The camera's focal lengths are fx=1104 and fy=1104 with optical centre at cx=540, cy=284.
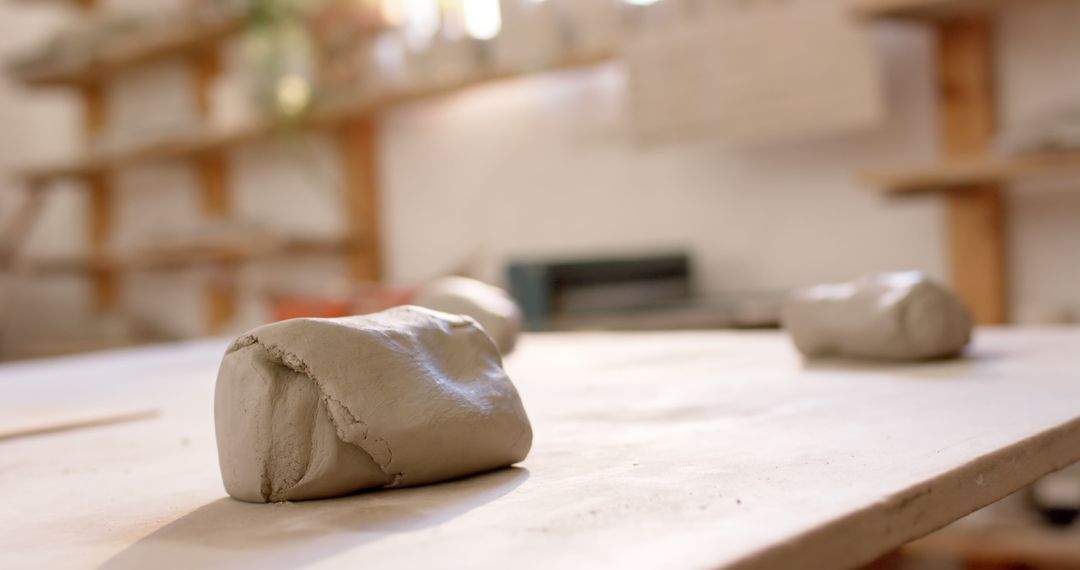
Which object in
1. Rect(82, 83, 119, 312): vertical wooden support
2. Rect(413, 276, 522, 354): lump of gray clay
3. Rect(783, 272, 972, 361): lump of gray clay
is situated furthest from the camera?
Rect(82, 83, 119, 312): vertical wooden support

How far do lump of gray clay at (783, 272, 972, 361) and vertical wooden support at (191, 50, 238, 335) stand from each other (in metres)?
3.06

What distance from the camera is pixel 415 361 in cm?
59

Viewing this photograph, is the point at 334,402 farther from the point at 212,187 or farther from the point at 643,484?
the point at 212,187

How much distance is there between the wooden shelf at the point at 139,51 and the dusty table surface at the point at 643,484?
2.81m

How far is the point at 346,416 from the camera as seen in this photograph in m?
0.55

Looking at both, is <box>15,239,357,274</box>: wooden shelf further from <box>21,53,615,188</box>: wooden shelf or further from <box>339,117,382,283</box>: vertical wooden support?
<box>21,53,615,188</box>: wooden shelf

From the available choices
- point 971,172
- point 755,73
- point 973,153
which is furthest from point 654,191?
point 971,172

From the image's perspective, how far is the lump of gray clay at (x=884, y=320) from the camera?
926 millimetres

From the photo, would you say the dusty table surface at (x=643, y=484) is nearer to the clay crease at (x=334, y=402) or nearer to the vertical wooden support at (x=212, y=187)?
the clay crease at (x=334, y=402)

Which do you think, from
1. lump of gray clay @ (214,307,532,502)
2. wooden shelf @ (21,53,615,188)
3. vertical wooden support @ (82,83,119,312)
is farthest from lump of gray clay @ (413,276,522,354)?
vertical wooden support @ (82,83,119,312)

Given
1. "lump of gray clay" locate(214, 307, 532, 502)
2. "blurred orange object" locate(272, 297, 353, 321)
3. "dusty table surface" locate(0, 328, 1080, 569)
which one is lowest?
"blurred orange object" locate(272, 297, 353, 321)

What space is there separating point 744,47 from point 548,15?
58 cm

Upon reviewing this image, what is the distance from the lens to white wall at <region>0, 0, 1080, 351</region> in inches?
81.3

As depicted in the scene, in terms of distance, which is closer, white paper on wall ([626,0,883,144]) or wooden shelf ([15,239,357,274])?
white paper on wall ([626,0,883,144])
